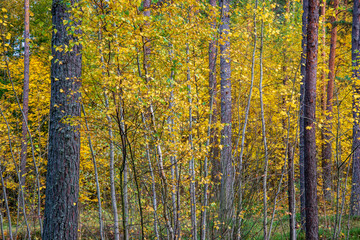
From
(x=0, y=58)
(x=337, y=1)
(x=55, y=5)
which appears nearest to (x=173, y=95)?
(x=55, y=5)

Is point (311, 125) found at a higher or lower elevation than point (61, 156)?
higher

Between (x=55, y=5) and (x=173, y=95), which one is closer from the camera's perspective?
(x=173, y=95)

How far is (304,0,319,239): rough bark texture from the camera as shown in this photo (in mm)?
6070

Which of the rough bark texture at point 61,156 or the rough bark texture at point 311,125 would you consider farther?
the rough bark texture at point 311,125

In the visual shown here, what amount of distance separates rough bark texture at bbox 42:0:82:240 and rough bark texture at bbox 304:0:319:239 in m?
4.42

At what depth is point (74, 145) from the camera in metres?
4.27

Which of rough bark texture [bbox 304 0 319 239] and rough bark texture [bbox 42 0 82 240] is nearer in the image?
rough bark texture [bbox 42 0 82 240]

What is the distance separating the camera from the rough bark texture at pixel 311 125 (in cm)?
607

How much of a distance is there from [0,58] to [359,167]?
31.1ft

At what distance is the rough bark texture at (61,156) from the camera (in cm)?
412

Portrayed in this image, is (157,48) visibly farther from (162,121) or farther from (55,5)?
(55,5)

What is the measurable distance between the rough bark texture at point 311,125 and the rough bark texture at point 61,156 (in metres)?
4.42

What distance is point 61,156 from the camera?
417cm

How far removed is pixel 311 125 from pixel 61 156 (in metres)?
4.65
